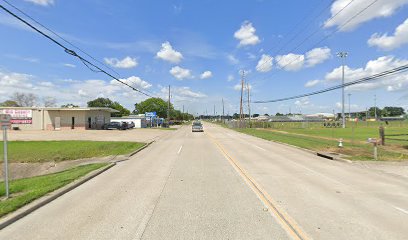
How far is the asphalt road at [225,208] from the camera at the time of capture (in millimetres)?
5543

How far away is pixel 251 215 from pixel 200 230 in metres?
1.37

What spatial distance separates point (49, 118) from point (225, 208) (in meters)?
52.1

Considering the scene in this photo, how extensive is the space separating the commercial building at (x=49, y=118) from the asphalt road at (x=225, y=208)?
146 feet

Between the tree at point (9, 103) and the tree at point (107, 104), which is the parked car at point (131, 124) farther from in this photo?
the tree at point (107, 104)

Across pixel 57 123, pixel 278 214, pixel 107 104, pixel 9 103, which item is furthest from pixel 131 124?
pixel 107 104

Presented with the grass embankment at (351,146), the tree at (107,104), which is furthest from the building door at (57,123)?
the tree at (107,104)

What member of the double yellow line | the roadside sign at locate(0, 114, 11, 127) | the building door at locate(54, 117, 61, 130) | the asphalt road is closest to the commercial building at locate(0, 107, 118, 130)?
the building door at locate(54, 117, 61, 130)

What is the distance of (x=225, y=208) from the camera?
7039 mm

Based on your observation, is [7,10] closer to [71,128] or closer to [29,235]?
[29,235]

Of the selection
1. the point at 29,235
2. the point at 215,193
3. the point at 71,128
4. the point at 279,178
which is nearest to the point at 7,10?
the point at 29,235

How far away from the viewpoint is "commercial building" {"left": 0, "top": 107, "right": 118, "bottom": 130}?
50.6 m

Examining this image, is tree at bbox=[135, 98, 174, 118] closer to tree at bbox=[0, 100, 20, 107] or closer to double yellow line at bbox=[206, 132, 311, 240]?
tree at bbox=[0, 100, 20, 107]

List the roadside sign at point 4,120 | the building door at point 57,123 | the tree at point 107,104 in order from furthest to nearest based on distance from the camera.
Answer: the tree at point 107,104, the building door at point 57,123, the roadside sign at point 4,120

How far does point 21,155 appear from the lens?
20219mm
